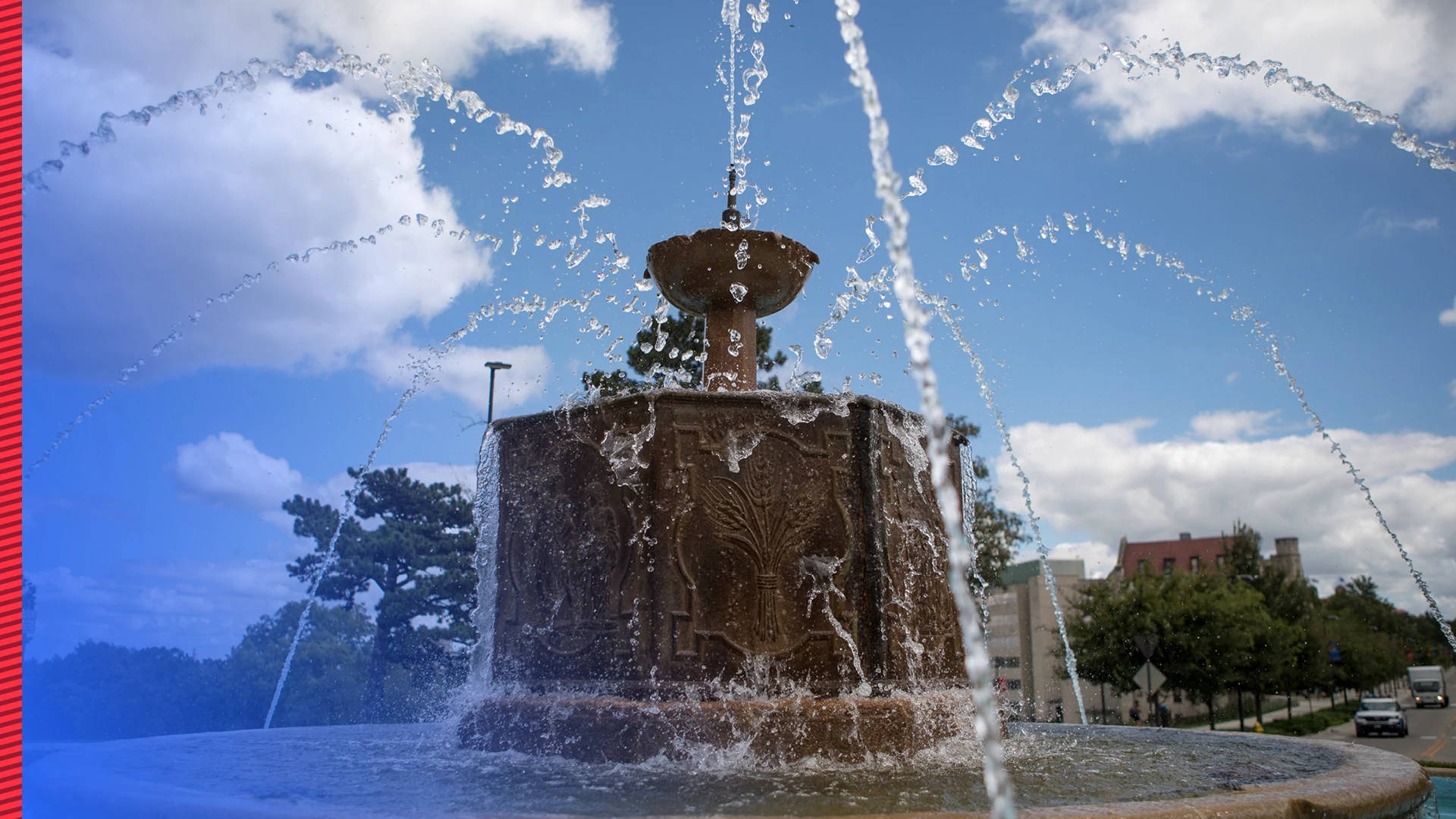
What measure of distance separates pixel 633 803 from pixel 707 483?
235 centimetres

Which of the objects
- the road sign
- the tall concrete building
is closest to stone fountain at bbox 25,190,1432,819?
the road sign

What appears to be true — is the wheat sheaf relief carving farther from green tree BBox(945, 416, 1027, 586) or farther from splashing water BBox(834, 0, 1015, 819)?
green tree BBox(945, 416, 1027, 586)

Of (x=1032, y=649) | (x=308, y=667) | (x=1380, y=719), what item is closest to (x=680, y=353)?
(x=308, y=667)

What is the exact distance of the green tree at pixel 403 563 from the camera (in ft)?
88.9

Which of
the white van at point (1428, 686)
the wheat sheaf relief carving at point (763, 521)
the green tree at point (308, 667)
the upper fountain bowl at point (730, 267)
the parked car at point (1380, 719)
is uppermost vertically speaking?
the upper fountain bowl at point (730, 267)

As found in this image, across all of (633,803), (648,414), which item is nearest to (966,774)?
(633,803)

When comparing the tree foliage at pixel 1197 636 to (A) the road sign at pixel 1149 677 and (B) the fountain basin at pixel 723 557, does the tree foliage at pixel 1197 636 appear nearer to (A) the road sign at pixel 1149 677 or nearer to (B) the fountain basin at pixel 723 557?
(A) the road sign at pixel 1149 677

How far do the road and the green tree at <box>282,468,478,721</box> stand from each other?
21.4m

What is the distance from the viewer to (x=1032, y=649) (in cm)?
4003

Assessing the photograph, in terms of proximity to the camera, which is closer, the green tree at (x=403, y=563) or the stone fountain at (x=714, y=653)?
the stone fountain at (x=714, y=653)

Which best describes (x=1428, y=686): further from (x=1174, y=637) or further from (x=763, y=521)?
(x=763, y=521)

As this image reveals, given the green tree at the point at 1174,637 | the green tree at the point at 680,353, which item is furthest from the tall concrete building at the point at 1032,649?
the green tree at the point at 680,353

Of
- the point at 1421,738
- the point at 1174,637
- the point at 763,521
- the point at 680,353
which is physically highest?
the point at 680,353

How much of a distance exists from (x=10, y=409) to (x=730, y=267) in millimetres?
4603
